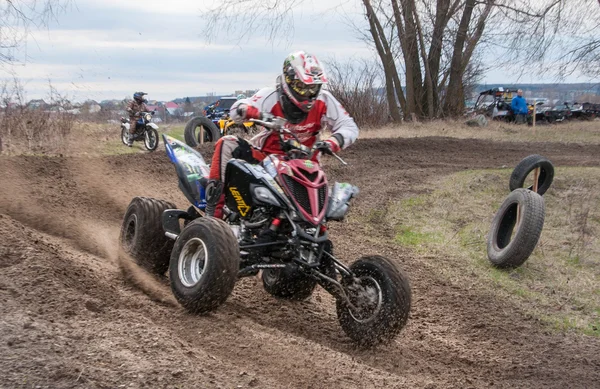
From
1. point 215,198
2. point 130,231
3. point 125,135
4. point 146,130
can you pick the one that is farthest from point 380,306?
point 125,135

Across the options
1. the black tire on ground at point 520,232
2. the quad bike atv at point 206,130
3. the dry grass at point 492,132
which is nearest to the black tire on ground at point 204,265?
the black tire on ground at point 520,232

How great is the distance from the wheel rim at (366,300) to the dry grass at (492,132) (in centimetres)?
1547

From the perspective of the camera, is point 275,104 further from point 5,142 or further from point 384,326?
point 5,142

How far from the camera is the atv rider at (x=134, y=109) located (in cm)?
1806

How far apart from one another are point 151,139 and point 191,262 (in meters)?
13.4

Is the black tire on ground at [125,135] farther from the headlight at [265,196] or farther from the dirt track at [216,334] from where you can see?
the headlight at [265,196]

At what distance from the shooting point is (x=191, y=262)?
505 cm

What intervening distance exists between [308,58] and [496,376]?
9.33 feet

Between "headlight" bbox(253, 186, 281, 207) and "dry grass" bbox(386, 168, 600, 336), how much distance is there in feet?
9.68

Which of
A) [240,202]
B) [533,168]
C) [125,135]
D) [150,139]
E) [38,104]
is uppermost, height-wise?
[38,104]

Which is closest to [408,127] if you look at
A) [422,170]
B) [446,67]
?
[446,67]

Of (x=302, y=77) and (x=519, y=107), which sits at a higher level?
(x=302, y=77)

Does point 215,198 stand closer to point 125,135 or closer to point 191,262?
point 191,262

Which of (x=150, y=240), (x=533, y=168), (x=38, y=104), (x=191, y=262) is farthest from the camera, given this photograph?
(x=38, y=104)
